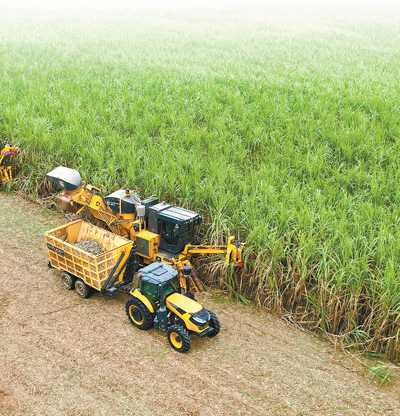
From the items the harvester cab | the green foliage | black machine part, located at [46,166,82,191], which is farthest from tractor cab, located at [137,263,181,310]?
black machine part, located at [46,166,82,191]

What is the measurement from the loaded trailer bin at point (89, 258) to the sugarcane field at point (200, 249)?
0.03 m

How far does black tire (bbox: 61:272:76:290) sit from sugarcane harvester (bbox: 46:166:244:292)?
94 centimetres

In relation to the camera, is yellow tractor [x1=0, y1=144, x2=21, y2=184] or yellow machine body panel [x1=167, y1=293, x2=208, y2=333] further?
yellow tractor [x1=0, y1=144, x2=21, y2=184]

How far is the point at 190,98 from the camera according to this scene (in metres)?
10.6

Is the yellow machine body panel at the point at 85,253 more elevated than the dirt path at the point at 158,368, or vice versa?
the yellow machine body panel at the point at 85,253

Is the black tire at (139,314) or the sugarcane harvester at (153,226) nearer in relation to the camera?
the black tire at (139,314)

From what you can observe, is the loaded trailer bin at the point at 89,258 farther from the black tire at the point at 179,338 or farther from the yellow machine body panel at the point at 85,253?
the black tire at the point at 179,338

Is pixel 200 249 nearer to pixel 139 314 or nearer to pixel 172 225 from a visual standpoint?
pixel 172 225

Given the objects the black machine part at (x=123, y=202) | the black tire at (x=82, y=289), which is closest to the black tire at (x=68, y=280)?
the black tire at (x=82, y=289)

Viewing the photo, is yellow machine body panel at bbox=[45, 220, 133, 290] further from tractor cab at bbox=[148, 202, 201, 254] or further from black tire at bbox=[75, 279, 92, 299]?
tractor cab at bbox=[148, 202, 201, 254]

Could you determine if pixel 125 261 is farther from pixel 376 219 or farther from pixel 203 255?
pixel 376 219

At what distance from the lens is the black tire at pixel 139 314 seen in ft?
15.9

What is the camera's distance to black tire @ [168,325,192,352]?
4527 millimetres

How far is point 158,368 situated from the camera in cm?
441
